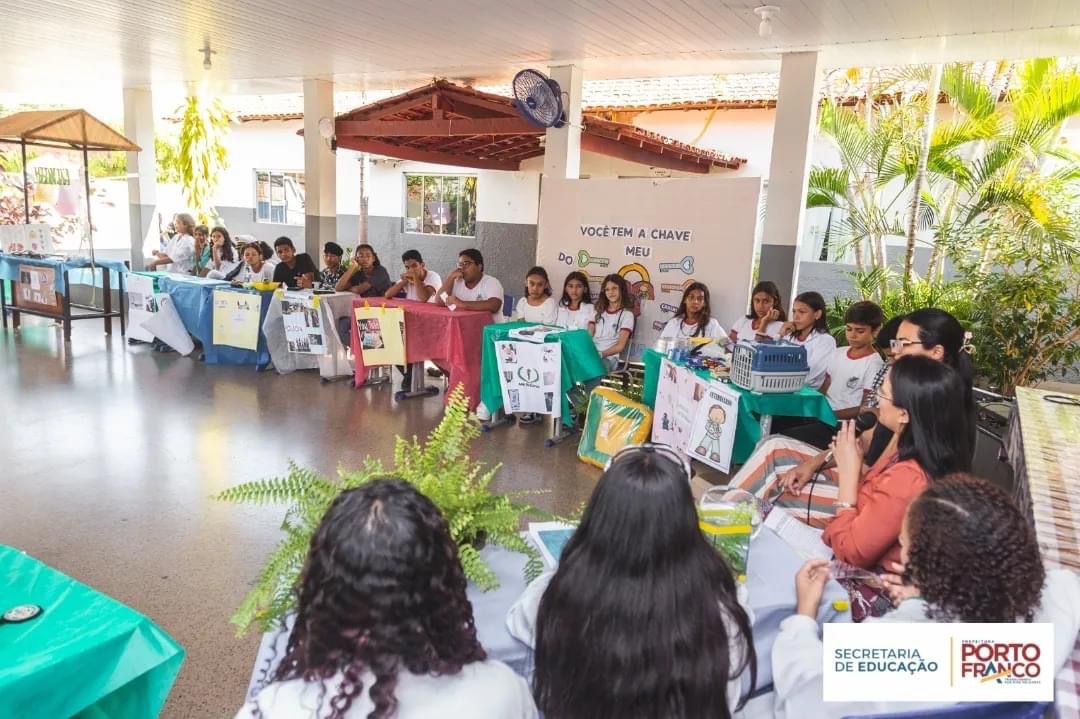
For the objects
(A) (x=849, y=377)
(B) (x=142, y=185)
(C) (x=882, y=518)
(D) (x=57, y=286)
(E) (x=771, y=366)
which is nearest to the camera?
(C) (x=882, y=518)

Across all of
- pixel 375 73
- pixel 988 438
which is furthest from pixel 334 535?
pixel 375 73

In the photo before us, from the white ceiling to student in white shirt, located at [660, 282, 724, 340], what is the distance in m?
1.97

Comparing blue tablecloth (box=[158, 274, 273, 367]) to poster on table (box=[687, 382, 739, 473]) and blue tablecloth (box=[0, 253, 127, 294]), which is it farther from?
poster on table (box=[687, 382, 739, 473])

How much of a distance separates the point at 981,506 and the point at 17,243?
10.2m

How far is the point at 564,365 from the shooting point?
5250 millimetres

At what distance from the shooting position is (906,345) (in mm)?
3195

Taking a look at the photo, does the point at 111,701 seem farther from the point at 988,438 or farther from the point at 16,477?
the point at 988,438

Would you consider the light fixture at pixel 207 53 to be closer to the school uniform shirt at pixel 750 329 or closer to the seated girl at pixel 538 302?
the seated girl at pixel 538 302

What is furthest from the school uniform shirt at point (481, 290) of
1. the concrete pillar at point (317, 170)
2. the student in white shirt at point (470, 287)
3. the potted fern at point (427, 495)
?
the potted fern at point (427, 495)

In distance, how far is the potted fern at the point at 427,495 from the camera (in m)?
1.51

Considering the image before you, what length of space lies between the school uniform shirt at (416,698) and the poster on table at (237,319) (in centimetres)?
615

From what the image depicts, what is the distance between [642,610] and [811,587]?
56cm

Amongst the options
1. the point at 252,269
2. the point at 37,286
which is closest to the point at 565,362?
the point at 252,269

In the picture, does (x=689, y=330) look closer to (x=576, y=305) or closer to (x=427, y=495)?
(x=576, y=305)
